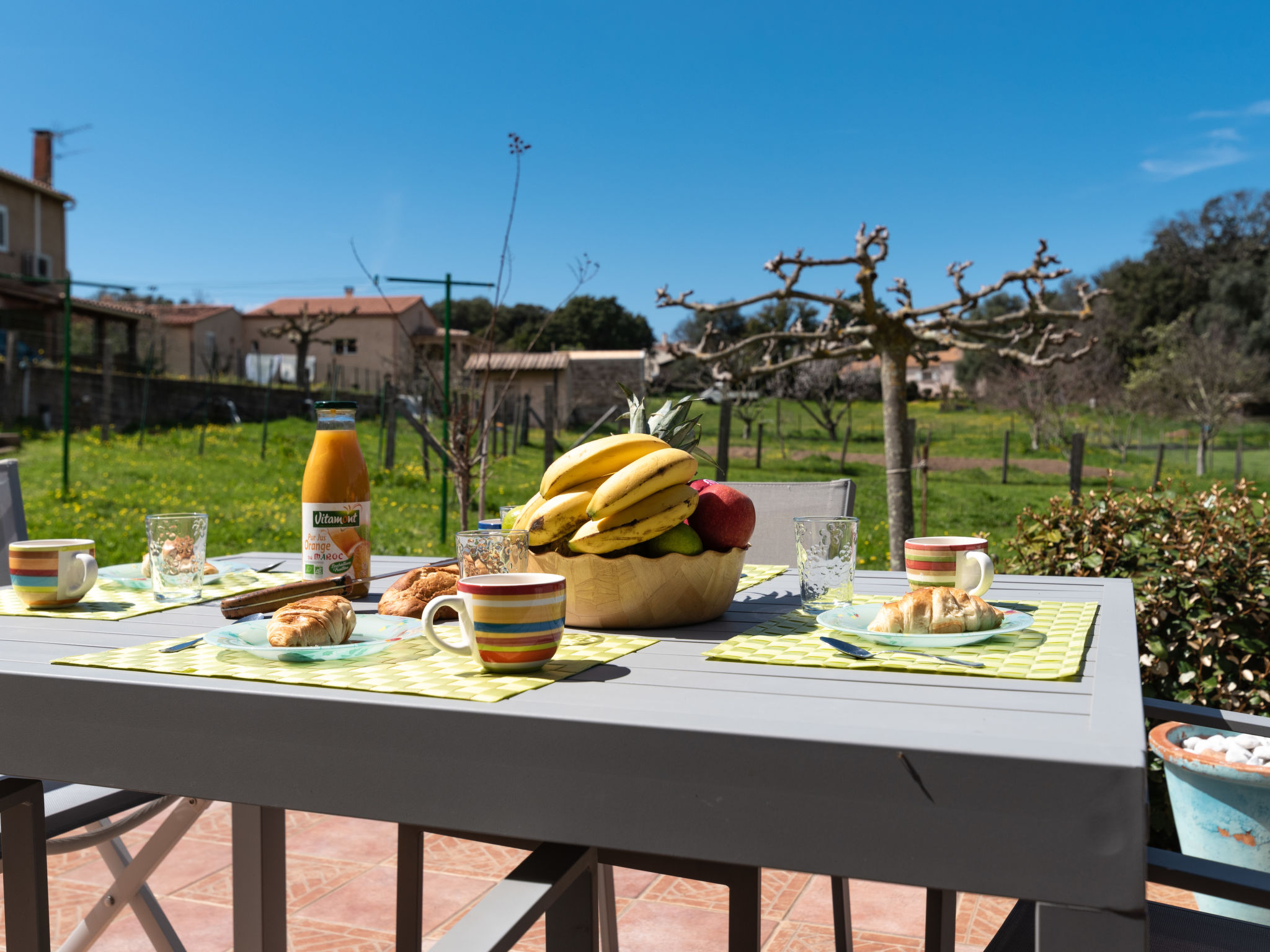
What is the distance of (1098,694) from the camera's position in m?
0.78

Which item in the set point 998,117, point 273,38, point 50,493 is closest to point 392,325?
point 273,38

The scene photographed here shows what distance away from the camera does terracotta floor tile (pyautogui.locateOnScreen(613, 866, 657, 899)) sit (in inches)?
94.6

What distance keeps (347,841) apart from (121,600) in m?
1.52

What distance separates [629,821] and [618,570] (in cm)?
51

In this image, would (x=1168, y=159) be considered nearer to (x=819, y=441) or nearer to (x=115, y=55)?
(x=819, y=441)

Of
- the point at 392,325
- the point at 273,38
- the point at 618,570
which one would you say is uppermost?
the point at 273,38

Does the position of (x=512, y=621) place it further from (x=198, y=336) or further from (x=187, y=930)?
(x=198, y=336)

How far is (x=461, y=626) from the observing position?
917mm

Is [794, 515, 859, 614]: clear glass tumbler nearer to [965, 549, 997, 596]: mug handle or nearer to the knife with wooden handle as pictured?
[965, 549, 997, 596]: mug handle

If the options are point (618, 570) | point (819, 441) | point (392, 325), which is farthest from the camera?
point (392, 325)

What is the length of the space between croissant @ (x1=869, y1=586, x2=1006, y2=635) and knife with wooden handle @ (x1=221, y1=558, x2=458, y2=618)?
74 cm

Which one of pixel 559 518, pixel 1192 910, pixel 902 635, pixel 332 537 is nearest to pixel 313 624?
pixel 559 518

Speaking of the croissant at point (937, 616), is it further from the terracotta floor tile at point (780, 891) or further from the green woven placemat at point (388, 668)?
the terracotta floor tile at point (780, 891)

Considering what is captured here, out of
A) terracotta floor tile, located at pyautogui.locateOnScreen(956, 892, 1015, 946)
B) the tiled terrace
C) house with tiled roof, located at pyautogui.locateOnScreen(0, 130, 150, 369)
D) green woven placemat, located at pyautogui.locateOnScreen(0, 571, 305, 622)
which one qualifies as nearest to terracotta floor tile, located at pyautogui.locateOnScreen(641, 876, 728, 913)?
the tiled terrace
